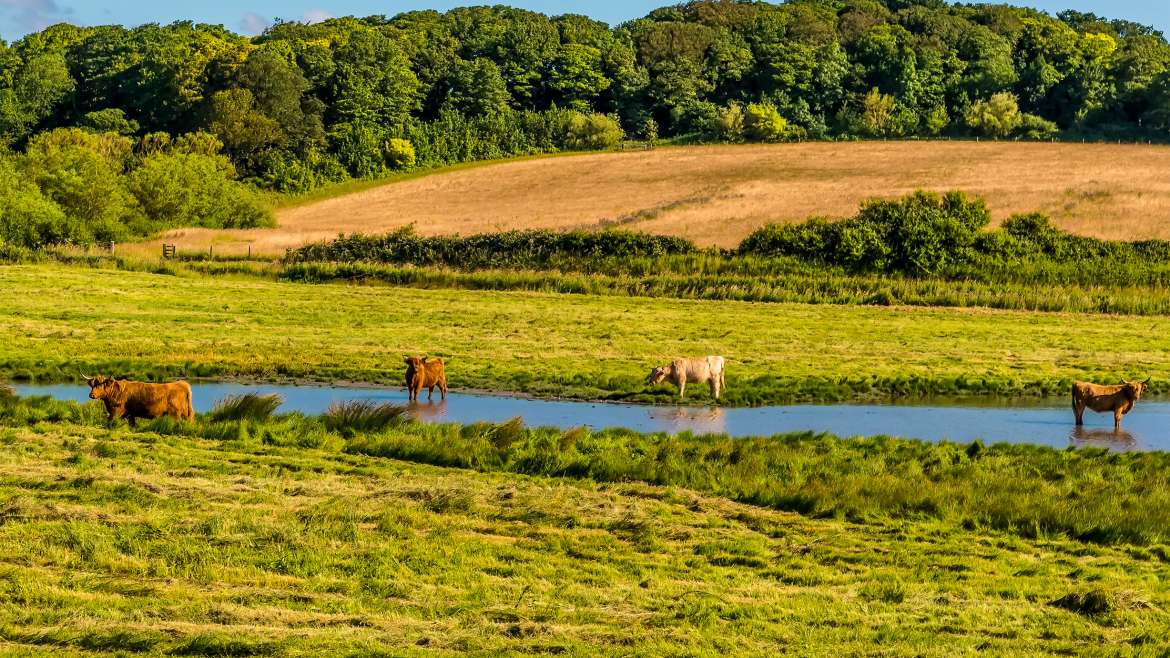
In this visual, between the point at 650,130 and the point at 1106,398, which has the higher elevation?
the point at 650,130

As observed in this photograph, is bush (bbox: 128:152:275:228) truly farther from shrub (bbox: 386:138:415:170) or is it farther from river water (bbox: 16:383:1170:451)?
river water (bbox: 16:383:1170:451)

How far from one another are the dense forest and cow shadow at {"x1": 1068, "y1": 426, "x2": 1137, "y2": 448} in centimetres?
9234

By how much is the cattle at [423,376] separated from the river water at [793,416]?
37cm

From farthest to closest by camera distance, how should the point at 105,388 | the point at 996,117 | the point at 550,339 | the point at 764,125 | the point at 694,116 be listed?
the point at 694,116, the point at 764,125, the point at 996,117, the point at 550,339, the point at 105,388

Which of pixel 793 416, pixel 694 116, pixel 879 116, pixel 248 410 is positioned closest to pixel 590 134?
pixel 694 116

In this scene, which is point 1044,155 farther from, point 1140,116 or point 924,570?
point 924,570

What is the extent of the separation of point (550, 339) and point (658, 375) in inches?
382

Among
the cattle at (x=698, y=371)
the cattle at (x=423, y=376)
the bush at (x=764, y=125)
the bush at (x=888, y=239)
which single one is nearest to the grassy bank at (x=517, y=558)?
the cattle at (x=423, y=376)

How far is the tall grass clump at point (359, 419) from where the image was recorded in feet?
80.5

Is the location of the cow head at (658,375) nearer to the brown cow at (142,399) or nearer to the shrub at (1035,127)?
the brown cow at (142,399)

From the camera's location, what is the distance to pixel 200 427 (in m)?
24.1

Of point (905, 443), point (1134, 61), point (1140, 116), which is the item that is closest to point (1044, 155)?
point (1140, 116)

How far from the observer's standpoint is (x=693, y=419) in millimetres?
29234

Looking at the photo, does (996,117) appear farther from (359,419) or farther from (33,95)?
(359,419)
